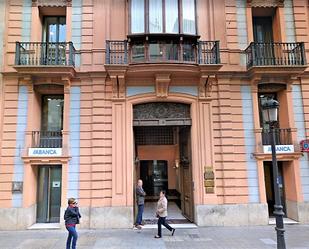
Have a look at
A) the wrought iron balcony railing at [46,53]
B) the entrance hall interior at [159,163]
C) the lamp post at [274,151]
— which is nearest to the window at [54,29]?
the wrought iron balcony railing at [46,53]

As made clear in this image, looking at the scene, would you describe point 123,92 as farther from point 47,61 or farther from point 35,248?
point 35,248

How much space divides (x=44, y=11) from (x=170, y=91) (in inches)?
267

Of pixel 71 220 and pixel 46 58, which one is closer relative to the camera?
pixel 71 220

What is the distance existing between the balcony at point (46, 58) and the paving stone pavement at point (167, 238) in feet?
20.1

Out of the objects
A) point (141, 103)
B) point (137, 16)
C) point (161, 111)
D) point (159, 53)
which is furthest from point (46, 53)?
point (161, 111)

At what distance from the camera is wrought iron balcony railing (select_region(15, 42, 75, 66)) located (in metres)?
11.0

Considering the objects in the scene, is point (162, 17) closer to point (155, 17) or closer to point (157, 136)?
point (155, 17)

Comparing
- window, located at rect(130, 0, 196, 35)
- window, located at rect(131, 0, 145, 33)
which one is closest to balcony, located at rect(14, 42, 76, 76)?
window, located at rect(131, 0, 145, 33)

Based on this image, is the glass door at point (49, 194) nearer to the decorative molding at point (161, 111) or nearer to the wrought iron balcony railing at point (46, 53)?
the decorative molding at point (161, 111)

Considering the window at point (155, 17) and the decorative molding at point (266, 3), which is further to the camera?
the decorative molding at point (266, 3)

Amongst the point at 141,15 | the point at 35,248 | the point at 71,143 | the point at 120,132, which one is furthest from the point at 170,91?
the point at 35,248

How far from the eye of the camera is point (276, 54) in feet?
38.5

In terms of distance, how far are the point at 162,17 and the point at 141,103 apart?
375 centimetres

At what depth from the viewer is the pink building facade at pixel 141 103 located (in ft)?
34.8
